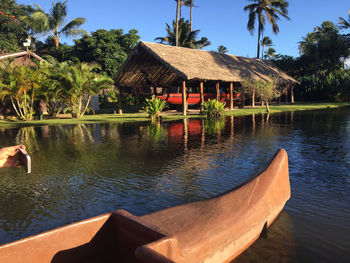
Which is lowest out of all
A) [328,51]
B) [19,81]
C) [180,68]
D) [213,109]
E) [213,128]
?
[213,128]

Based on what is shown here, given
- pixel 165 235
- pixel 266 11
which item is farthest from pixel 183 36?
pixel 165 235

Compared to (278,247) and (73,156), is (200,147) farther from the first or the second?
(278,247)

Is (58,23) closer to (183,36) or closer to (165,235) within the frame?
(183,36)

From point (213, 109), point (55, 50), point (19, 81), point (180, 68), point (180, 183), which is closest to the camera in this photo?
point (180, 183)

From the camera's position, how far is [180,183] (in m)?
5.46

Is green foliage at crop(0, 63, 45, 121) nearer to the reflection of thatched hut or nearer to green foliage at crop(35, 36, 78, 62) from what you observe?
the reflection of thatched hut

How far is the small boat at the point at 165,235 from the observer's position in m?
2.13

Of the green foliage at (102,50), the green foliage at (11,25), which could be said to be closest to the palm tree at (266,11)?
the green foliage at (102,50)

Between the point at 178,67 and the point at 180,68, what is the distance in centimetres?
14

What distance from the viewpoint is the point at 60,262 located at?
234cm

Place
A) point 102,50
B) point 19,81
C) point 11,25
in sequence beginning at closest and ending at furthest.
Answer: point 19,81 < point 102,50 < point 11,25

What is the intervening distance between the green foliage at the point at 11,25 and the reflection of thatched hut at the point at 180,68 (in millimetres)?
19103

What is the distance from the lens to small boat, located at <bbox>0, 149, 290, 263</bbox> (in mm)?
2133

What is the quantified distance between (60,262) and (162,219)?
2.94ft
